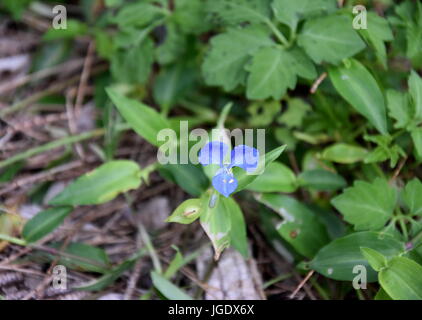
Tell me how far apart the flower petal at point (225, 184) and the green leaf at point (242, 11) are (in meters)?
0.65

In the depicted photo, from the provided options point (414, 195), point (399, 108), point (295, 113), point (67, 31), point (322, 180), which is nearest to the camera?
point (414, 195)

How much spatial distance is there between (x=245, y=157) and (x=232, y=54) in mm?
552

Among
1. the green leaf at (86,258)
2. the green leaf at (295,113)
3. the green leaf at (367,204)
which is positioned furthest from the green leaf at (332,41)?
the green leaf at (86,258)

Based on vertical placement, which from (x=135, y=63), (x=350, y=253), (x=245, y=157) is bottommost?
(x=350, y=253)

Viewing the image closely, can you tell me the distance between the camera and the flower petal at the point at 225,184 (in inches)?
57.0

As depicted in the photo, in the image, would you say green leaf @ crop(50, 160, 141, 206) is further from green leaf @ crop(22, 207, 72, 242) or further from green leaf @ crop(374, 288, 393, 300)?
green leaf @ crop(374, 288, 393, 300)

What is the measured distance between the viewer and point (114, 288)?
5.85 feet

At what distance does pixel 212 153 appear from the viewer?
1507 millimetres

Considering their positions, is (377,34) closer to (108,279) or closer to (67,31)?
(108,279)

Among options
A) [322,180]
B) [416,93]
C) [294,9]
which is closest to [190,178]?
[322,180]

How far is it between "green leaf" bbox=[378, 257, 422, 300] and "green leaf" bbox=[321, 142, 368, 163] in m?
0.48

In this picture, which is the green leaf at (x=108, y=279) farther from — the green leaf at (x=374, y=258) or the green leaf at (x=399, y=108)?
the green leaf at (x=399, y=108)

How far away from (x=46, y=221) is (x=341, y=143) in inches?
42.5

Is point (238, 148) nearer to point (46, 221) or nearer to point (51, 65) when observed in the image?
point (46, 221)
